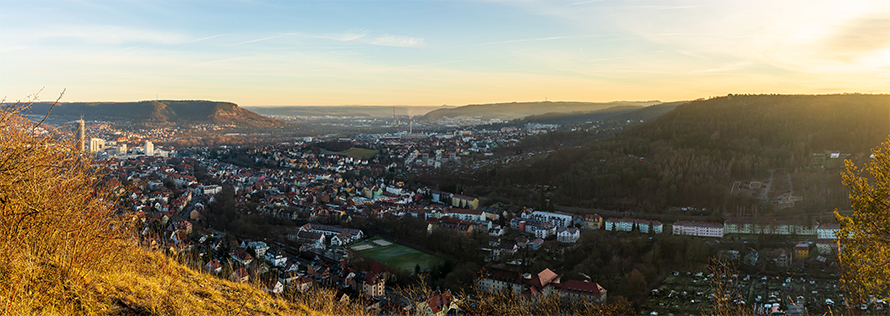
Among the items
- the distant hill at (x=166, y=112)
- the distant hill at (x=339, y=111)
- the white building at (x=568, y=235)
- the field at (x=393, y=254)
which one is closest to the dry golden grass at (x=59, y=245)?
the field at (x=393, y=254)

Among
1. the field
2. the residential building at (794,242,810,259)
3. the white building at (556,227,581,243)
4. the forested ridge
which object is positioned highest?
the forested ridge

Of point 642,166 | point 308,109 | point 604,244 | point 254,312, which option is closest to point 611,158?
point 642,166

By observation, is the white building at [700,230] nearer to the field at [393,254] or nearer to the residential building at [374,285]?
the field at [393,254]

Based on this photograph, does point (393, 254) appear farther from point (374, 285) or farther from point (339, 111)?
point (339, 111)

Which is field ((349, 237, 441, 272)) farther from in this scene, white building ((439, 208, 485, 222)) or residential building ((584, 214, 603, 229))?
residential building ((584, 214, 603, 229))

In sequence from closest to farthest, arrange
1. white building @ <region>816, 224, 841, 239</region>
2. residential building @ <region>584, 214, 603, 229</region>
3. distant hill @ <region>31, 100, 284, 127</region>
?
white building @ <region>816, 224, 841, 239</region> → residential building @ <region>584, 214, 603, 229</region> → distant hill @ <region>31, 100, 284, 127</region>

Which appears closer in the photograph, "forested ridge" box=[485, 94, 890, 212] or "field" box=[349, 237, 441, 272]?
"field" box=[349, 237, 441, 272]

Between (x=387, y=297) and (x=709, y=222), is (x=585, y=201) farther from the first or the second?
(x=387, y=297)

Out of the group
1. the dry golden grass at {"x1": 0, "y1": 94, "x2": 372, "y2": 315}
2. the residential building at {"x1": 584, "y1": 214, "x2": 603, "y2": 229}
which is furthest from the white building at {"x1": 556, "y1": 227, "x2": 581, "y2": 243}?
the dry golden grass at {"x1": 0, "y1": 94, "x2": 372, "y2": 315}
